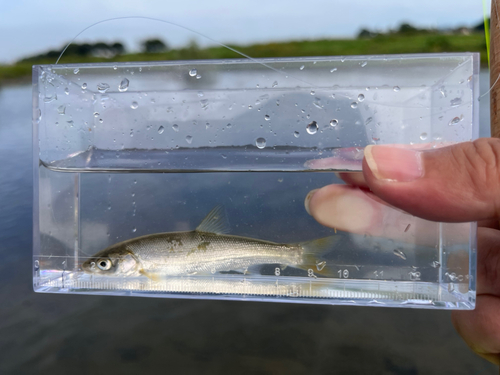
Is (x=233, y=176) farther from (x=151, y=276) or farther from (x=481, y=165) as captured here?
(x=481, y=165)

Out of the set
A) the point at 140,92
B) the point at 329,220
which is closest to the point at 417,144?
the point at 329,220

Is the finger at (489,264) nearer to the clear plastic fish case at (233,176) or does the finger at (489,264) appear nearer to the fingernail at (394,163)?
the clear plastic fish case at (233,176)

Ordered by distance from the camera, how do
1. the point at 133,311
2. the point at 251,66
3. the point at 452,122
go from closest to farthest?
the point at 452,122 < the point at 251,66 < the point at 133,311

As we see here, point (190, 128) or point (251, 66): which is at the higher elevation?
point (251, 66)

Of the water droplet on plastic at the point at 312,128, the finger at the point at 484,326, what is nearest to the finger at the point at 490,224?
the finger at the point at 484,326

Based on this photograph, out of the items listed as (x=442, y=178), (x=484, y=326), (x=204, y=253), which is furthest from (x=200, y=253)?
(x=484, y=326)

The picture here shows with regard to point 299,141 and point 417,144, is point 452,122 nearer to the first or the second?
point 417,144
